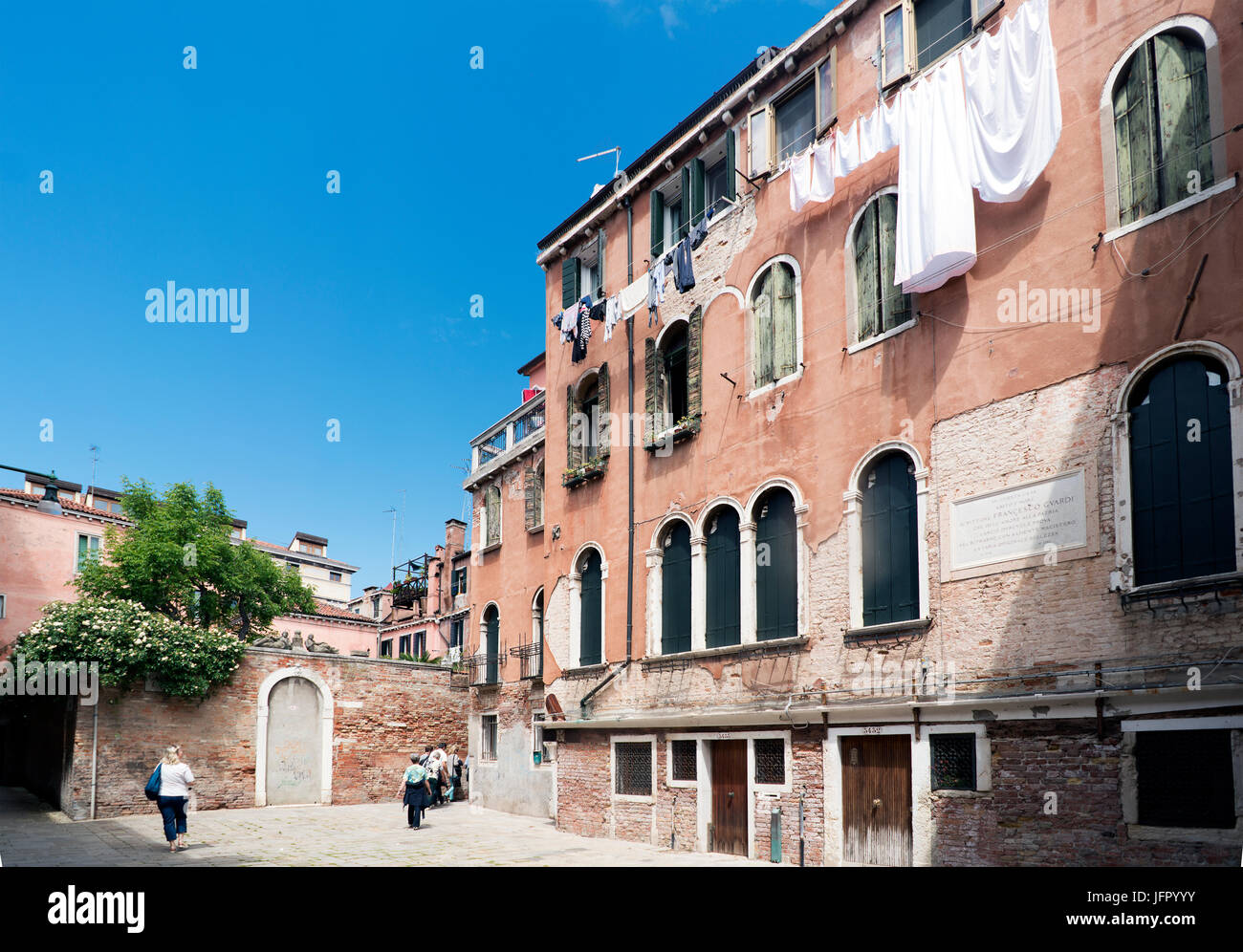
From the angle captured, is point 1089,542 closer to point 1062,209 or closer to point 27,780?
point 1062,209

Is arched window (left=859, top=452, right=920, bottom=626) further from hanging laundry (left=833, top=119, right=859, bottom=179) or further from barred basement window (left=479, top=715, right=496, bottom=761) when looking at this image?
barred basement window (left=479, top=715, right=496, bottom=761)

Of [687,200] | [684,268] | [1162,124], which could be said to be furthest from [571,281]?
[1162,124]

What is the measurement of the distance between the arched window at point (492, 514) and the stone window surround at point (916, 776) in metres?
13.7

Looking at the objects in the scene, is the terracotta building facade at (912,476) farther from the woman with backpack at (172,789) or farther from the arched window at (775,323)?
the woman with backpack at (172,789)

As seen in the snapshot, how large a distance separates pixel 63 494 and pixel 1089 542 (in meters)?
44.3

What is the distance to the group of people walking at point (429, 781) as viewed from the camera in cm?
1861

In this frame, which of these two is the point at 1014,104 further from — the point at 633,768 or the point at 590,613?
the point at 590,613

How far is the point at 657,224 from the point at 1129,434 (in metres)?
10.7

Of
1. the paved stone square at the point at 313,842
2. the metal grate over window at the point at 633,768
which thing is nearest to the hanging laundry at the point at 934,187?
the paved stone square at the point at 313,842

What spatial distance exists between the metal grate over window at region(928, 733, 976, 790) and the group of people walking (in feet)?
33.0

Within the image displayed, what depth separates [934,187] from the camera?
12.6m

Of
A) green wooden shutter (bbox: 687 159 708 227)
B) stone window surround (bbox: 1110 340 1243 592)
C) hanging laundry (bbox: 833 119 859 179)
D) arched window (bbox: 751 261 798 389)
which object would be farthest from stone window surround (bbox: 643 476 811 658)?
green wooden shutter (bbox: 687 159 708 227)

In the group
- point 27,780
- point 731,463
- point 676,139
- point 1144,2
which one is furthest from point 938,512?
point 27,780
